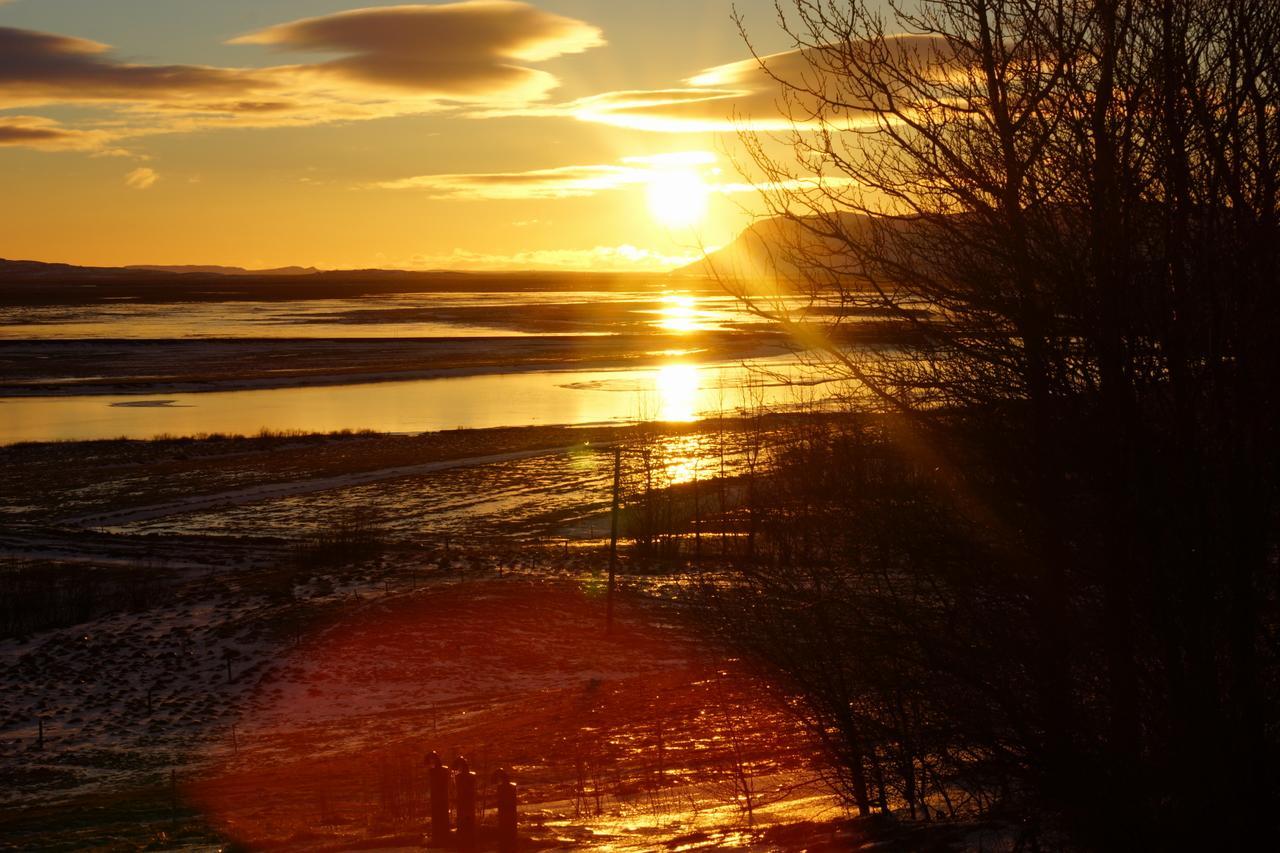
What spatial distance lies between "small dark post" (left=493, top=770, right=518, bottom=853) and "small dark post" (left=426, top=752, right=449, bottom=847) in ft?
2.31

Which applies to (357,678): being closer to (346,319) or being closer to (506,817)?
(506,817)

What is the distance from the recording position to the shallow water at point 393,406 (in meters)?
46.6

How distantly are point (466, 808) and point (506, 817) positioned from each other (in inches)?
17.9

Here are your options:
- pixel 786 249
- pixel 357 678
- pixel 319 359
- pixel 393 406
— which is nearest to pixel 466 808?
pixel 786 249

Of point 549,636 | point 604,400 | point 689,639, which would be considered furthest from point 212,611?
point 604,400

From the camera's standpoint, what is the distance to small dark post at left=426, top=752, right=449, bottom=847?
10109 millimetres

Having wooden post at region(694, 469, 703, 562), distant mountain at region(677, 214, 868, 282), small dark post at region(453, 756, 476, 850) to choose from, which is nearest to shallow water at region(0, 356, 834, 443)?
wooden post at region(694, 469, 703, 562)

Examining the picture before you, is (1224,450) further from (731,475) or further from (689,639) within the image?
(731,475)

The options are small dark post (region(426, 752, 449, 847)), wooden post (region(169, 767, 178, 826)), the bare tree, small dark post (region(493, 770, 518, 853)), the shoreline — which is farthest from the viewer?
the shoreline

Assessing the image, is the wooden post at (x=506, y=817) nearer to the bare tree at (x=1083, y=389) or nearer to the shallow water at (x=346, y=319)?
the bare tree at (x=1083, y=389)

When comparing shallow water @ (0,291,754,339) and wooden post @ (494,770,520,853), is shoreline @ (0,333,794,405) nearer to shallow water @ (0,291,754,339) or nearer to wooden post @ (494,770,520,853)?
shallow water @ (0,291,754,339)

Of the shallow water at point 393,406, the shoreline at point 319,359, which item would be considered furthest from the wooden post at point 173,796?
the shoreline at point 319,359

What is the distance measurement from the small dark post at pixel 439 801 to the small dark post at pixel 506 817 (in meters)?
0.70

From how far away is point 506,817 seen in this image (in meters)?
9.57
